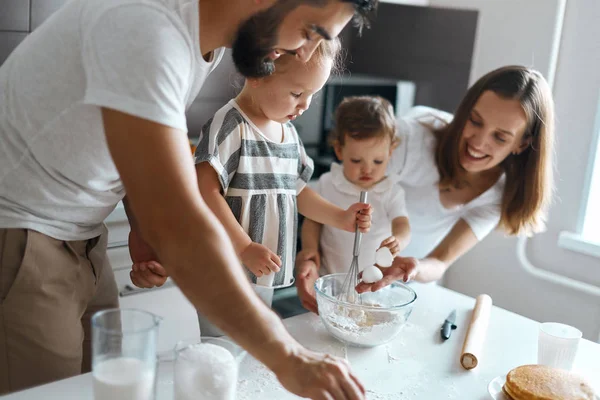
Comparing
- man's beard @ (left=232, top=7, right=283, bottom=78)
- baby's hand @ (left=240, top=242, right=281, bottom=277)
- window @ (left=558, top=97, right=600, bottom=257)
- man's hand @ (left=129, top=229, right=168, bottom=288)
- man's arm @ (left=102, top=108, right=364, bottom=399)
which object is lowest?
window @ (left=558, top=97, right=600, bottom=257)

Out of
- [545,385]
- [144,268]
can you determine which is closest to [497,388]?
[545,385]

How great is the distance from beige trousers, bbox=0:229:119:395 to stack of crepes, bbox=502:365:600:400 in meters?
0.70

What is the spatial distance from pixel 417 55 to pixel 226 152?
1607 millimetres

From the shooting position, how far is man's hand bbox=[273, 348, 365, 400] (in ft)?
2.25

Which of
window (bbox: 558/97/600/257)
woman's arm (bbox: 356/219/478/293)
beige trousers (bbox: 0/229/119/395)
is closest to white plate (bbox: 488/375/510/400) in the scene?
woman's arm (bbox: 356/219/478/293)

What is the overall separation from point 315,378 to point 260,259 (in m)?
0.44

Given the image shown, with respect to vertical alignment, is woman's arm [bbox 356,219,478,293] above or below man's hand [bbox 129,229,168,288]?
below

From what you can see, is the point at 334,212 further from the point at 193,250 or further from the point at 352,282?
the point at 193,250

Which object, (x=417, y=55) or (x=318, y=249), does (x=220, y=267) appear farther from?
(x=417, y=55)

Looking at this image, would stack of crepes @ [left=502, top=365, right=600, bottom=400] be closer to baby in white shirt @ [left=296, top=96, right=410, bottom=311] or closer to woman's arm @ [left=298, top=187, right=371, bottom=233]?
woman's arm @ [left=298, top=187, right=371, bottom=233]

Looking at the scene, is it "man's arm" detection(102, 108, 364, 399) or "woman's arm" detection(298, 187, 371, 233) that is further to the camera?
"woman's arm" detection(298, 187, 371, 233)

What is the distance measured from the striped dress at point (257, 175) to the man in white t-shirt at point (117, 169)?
0.52 feet

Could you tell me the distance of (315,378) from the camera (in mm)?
685

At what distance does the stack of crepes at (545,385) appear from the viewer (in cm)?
92
